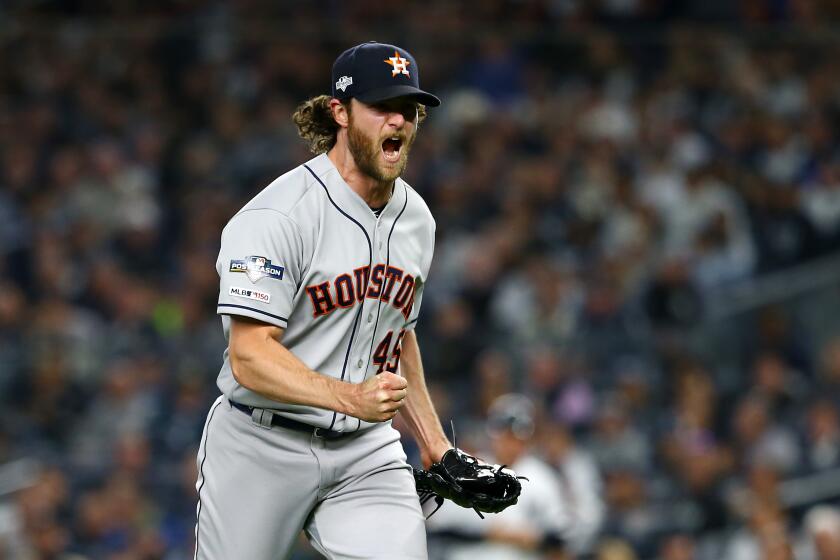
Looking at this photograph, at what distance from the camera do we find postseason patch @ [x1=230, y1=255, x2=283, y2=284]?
336 centimetres

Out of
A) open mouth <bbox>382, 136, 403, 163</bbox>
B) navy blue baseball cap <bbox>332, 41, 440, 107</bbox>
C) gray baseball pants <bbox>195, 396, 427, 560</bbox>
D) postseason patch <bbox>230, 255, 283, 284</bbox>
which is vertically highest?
navy blue baseball cap <bbox>332, 41, 440, 107</bbox>

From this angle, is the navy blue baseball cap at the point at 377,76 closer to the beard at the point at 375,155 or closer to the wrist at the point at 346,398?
the beard at the point at 375,155

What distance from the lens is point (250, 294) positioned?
11.0ft

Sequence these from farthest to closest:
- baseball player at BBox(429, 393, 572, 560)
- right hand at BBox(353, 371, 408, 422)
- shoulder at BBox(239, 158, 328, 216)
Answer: baseball player at BBox(429, 393, 572, 560) → shoulder at BBox(239, 158, 328, 216) → right hand at BBox(353, 371, 408, 422)

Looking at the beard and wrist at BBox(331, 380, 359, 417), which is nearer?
wrist at BBox(331, 380, 359, 417)

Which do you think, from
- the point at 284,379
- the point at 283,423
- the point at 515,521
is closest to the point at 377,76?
the point at 284,379

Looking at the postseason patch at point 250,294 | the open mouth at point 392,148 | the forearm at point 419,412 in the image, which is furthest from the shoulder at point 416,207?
the postseason patch at point 250,294

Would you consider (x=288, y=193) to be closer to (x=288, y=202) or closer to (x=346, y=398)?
(x=288, y=202)

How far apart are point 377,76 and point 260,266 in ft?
1.99

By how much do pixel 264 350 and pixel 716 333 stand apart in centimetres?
553

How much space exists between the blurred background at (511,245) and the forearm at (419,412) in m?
2.45

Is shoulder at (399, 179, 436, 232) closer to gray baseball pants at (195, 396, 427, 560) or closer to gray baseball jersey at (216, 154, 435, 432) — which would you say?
gray baseball jersey at (216, 154, 435, 432)

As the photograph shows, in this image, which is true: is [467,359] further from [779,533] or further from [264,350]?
[264,350]

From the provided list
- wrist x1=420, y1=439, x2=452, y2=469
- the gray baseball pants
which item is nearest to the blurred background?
wrist x1=420, y1=439, x2=452, y2=469
